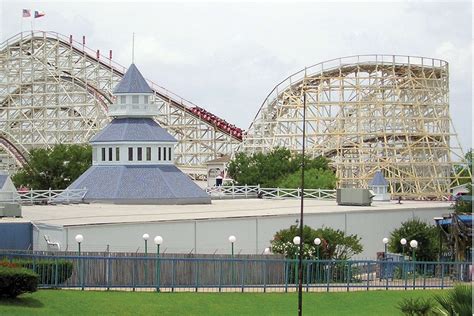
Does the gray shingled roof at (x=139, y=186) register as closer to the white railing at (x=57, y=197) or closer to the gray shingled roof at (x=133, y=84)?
the white railing at (x=57, y=197)

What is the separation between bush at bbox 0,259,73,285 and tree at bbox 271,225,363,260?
31.4 feet

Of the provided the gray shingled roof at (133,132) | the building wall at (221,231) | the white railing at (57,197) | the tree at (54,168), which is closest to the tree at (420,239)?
the building wall at (221,231)

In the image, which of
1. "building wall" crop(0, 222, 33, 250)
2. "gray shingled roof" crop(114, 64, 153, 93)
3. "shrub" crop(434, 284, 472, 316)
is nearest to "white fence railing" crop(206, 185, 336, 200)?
"gray shingled roof" crop(114, 64, 153, 93)

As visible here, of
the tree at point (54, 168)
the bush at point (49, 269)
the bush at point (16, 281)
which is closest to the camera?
the bush at point (16, 281)

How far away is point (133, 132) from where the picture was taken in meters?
56.2

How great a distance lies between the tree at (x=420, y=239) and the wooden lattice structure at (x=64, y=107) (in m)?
38.3

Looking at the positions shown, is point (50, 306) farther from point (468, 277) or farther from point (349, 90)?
point (349, 90)

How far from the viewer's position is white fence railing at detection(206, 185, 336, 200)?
205ft

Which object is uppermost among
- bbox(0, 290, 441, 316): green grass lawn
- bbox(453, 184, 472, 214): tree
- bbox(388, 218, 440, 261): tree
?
bbox(453, 184, 472, 214): tree

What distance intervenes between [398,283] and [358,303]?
4593 millimetres

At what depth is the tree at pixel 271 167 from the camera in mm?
76500

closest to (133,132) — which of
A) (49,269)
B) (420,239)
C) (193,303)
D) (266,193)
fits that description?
(266,193)

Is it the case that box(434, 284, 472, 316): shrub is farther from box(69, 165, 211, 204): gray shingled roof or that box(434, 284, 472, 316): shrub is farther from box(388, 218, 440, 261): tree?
box(69, 165, 211, 204): gray shingled roof

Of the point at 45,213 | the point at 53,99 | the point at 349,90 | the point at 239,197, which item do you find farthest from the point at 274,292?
the point at 53,99
